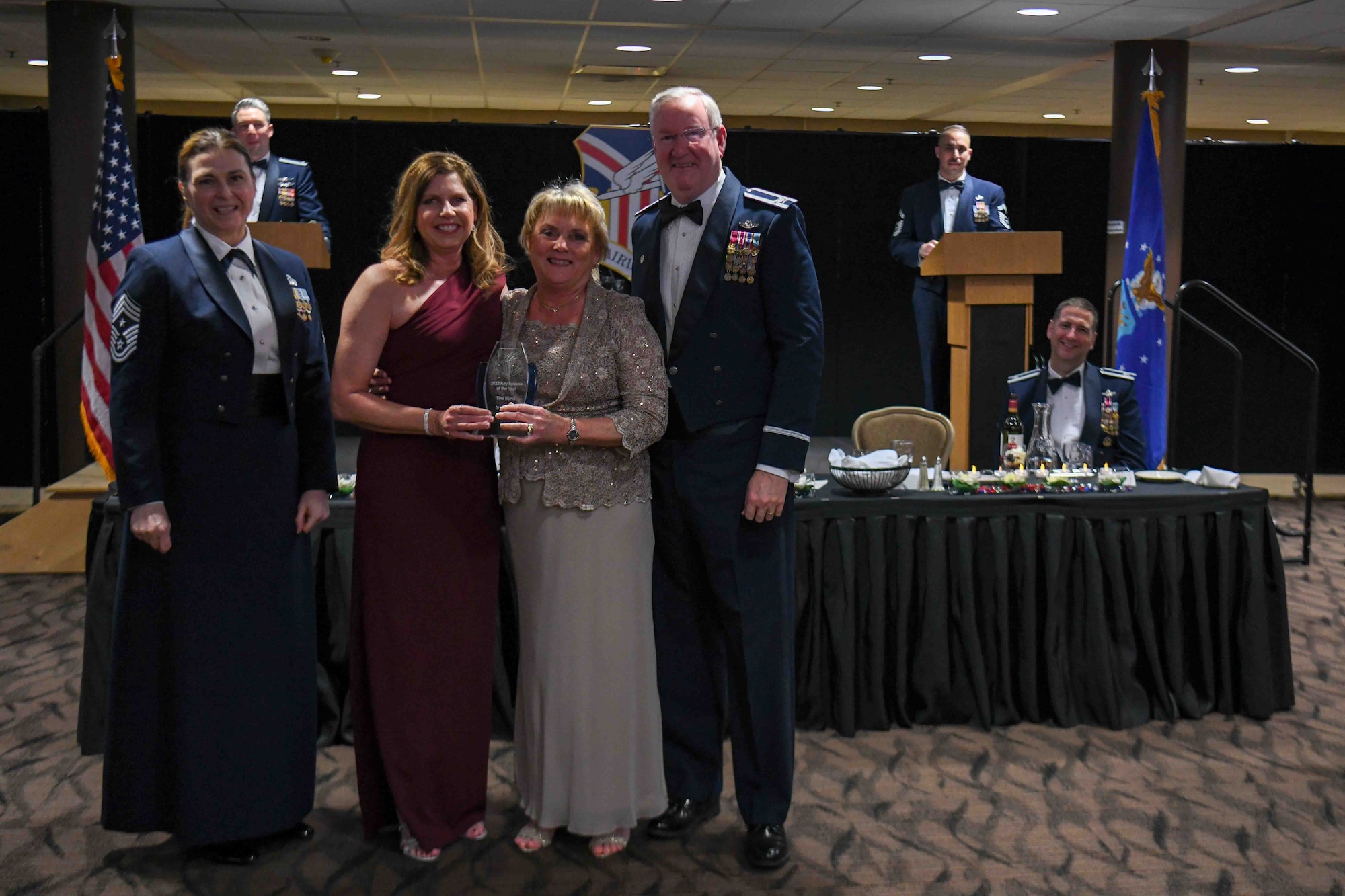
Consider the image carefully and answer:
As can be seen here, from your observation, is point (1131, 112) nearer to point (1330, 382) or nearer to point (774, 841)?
point (1330, 382)

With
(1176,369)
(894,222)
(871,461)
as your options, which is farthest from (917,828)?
(894,222)

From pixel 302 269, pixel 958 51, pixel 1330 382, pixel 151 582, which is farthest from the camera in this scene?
pixel 1330 382

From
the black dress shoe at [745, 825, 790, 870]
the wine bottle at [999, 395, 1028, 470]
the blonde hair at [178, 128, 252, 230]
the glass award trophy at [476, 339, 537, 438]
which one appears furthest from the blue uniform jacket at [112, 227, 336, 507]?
the wine bottle at [999, 395, 1028, 470]

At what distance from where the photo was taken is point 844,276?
947 centimetres

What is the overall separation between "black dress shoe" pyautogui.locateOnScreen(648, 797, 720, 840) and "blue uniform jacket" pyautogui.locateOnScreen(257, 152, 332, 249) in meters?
3.87

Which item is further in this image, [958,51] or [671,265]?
[958,51]

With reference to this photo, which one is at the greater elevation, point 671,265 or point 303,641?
point 671,265

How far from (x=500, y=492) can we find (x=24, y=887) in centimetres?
130

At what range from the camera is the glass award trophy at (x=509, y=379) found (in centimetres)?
235

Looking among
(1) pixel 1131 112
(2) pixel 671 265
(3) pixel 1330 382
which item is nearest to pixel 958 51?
(1) pixel 1131 112

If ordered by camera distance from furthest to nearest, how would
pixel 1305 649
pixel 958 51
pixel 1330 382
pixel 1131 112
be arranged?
pixel 1330 382
pixel 958 51
pixel 1131 112
pixel 1305 649

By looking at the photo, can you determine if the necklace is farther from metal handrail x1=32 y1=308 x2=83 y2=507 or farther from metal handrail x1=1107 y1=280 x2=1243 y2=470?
metal handrail x1=1107 y1=280 x2=1243 y2=470

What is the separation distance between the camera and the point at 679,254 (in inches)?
103

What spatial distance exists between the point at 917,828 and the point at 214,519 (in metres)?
1.73
